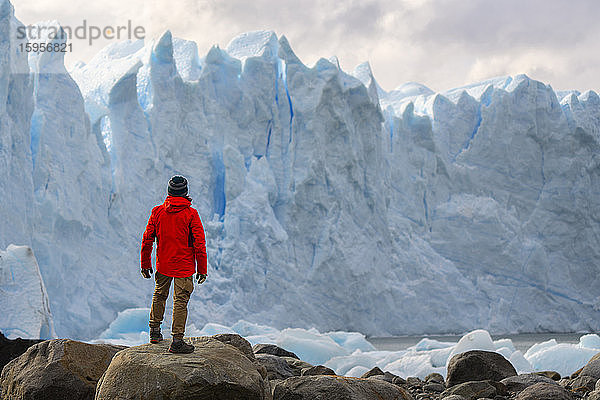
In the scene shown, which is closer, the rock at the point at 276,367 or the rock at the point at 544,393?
the rock at the point at 544,393

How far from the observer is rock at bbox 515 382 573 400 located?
5.37 m

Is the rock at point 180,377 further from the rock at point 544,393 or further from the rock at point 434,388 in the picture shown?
the rock at point 434,388

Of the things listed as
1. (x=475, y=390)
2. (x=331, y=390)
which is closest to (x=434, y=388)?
(x=475, y=390)

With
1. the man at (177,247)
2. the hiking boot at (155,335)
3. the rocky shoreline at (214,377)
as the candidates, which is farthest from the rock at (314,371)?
the man at (177,247)

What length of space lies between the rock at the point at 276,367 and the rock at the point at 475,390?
4.80ft

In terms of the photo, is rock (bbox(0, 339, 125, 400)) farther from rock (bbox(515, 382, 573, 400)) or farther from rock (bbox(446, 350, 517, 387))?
rock (bbox(446, 350, 517, 387))

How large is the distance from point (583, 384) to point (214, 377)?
4.54m

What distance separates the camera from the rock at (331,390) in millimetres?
4195

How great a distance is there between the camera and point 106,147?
17469mm

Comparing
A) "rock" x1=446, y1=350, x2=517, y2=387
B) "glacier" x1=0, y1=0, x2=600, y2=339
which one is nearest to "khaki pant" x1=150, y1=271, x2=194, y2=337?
"rock" x1=446, y1=350, x2=517, y2=387

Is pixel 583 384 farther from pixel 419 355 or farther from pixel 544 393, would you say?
pixel 419 355

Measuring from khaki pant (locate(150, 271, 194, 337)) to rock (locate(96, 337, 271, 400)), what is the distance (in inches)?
6.2

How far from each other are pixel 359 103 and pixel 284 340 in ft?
37.0

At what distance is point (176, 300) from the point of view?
3834 mm
